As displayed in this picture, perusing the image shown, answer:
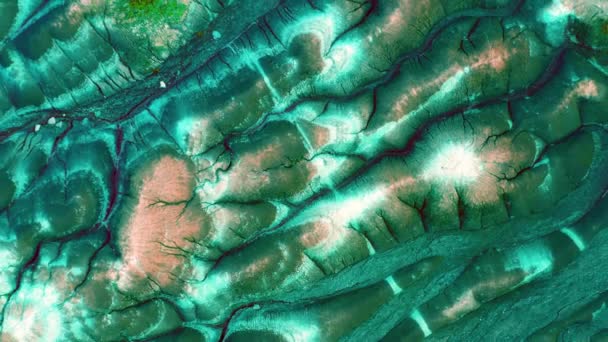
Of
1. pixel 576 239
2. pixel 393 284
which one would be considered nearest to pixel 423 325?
pixel 393 284

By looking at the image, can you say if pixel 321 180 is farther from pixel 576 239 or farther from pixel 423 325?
pixel 576 239

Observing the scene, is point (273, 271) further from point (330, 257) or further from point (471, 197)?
point (471, 197)

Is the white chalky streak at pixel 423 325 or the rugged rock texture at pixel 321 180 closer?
the rugged rock texture at pixel 321 180

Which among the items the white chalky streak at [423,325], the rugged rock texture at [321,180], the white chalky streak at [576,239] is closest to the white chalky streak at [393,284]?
the rugged rock texture at [321,180]

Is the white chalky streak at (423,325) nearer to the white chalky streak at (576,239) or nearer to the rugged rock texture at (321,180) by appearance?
the rugged rock texture at (321,180)

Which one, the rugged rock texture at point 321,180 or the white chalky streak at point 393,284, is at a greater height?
the rugged rock texture at point 321,180

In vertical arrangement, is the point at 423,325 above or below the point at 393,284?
A: below

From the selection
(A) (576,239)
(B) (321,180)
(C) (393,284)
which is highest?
(B) (321,180)

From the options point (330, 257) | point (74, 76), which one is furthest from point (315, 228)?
point (74, 76)
